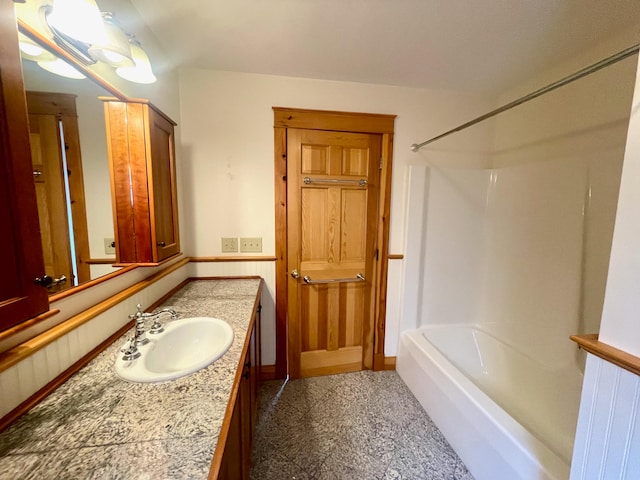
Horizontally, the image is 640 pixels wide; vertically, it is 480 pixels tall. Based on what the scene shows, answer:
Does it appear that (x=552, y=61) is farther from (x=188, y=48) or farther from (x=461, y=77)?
(x=188, y=48)

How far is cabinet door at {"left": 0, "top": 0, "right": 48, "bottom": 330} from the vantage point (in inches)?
21.8

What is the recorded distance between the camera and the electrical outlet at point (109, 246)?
1.06 meters

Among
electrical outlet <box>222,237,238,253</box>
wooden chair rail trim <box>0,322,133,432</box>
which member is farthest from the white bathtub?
wooden chair rail trim <box>0,322,133,432</box>

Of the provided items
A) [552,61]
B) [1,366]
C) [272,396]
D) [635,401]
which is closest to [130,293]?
[1,366]

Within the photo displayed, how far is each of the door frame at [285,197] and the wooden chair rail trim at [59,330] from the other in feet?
3.09

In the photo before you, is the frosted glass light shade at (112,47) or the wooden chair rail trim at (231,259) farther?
the wooden chair rail trim at (231,259)

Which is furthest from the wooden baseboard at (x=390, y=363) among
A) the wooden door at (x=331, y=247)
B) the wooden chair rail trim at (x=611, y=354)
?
the wooden chair rail trim at (x=611, y=354)

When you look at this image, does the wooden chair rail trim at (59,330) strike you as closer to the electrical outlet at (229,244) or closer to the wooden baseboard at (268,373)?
the electrical outlet at (229,244)

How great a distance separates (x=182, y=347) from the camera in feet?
3.85

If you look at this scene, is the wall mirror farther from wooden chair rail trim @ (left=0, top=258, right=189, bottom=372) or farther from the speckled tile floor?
the speckled tile floor

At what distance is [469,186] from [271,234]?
1.70 m

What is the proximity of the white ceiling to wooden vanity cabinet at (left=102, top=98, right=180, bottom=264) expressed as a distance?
0.59 m

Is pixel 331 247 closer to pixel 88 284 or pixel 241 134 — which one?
pixel 241 134

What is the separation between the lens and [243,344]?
1042 mm
